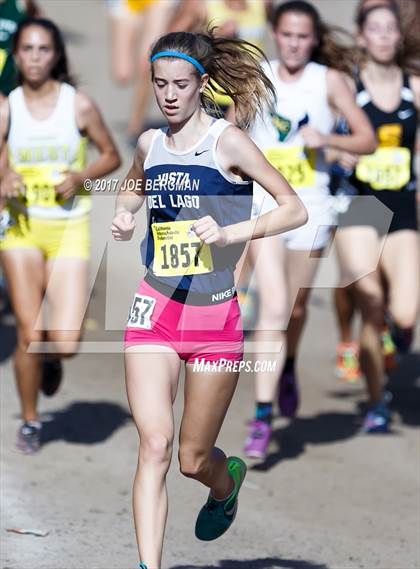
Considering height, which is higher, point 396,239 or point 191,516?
point 396,239

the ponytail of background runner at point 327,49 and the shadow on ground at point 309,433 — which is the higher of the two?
the ponytail of background runner at point 327,49

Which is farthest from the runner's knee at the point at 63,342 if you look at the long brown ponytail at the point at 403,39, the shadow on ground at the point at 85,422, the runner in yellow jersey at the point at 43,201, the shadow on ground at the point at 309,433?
the long brown ponytail at the point at 403,39

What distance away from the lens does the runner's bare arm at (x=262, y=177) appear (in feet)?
16.3

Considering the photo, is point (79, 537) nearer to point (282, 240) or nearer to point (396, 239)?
point (282, 240)

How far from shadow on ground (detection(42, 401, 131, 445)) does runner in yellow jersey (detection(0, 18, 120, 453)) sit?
0.30m

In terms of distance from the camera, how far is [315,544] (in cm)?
609

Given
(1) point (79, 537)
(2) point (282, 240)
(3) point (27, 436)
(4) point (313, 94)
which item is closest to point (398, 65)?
(4) point (313, 94)

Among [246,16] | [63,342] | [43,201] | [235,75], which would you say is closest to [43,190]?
[43,201]

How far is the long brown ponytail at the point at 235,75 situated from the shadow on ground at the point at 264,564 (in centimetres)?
174

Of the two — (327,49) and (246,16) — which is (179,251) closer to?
(327,49)

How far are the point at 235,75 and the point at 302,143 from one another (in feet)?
7.02

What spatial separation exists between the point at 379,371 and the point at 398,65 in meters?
1.69

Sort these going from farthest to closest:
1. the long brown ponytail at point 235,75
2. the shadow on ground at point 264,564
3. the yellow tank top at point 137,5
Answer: the yellow tank top at point 137,5 → the shadow on ground at point 264,564 → the long brown ponytail at point 235,75

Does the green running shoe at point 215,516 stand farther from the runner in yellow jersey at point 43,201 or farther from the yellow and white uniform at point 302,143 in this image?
the yellow and white uniform at point 302,143
